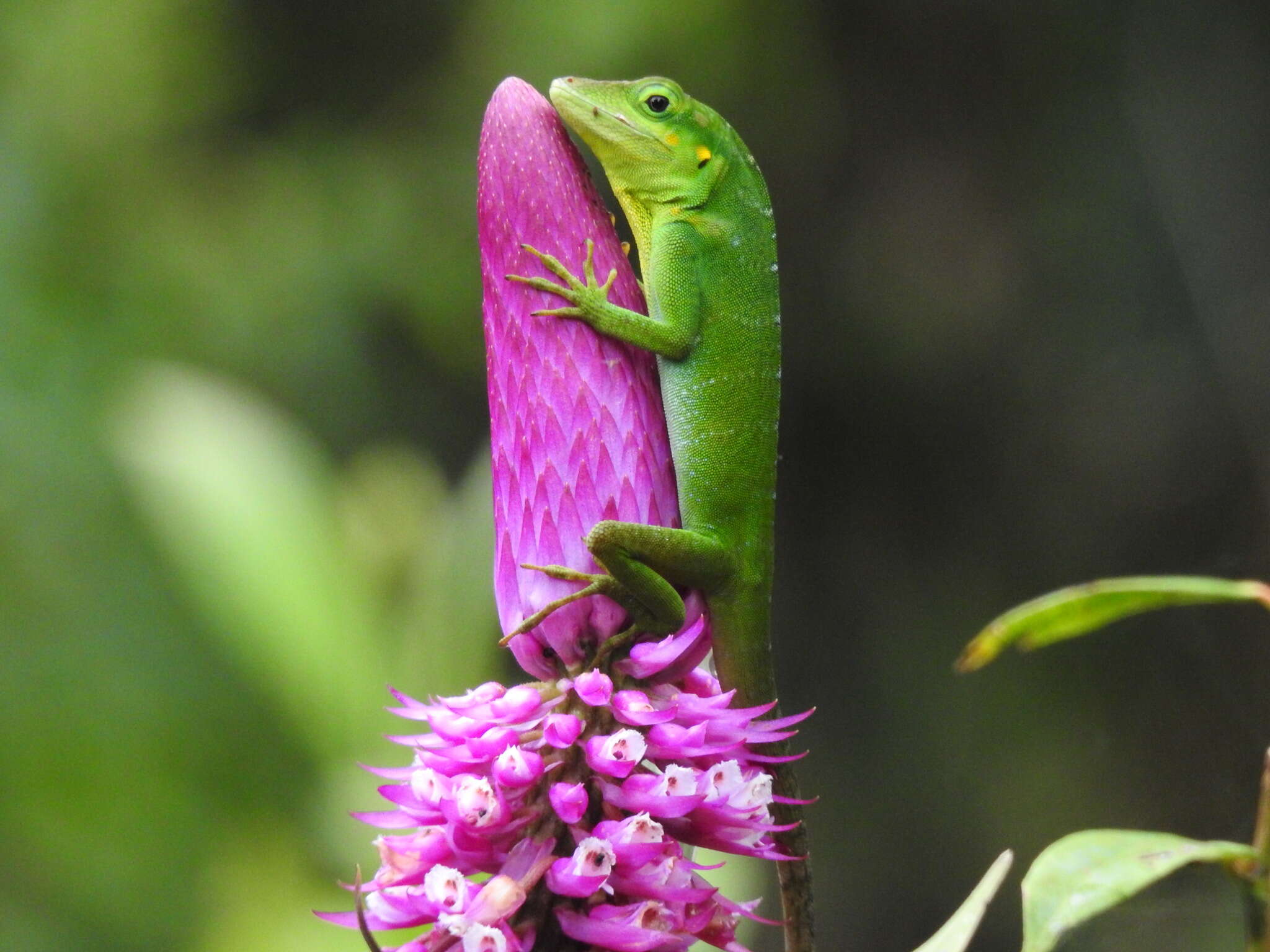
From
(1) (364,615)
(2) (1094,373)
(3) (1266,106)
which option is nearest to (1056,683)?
(2) (1094,373)

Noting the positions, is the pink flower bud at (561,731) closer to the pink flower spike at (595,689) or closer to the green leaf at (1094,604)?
the pink flower spike at (595,689)

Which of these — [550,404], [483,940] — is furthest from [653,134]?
[483,940]

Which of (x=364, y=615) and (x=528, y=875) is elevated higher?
(x=528, y=875)

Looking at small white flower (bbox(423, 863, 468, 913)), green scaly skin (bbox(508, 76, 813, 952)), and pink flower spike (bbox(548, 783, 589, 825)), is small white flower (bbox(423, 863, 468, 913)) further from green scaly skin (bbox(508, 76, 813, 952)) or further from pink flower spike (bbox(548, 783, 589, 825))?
green scaly skin (bbox(508, 76, 813, 952))

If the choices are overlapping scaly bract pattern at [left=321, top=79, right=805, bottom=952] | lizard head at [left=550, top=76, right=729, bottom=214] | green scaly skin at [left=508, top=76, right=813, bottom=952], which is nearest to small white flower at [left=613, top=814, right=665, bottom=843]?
overlapping scaly bract pattern at [left=321, top=79, right=805, bottom=952]

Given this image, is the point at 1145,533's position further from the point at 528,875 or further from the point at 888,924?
the point at 528,875

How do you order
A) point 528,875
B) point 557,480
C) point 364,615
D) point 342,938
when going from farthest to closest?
point 364,615
point 342,938
point 557,480
point 528,875

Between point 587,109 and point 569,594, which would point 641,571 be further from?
Result: point 587,109
